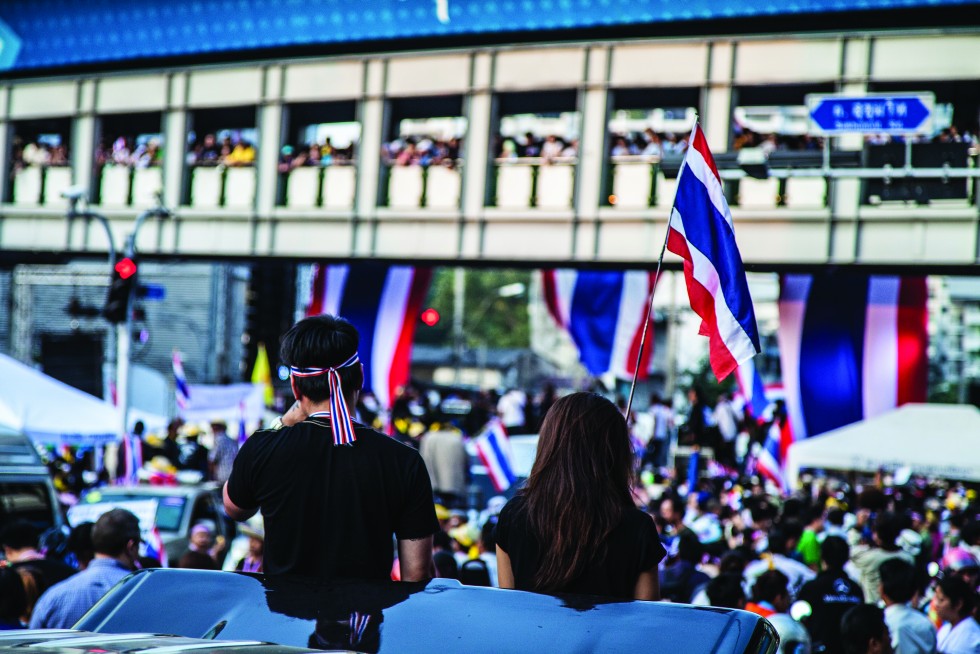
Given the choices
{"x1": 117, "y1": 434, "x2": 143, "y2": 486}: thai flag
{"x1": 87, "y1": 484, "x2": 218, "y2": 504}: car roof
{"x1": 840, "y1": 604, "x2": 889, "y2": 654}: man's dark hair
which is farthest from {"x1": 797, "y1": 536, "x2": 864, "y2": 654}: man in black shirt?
{"x1": 117, "y1": 434, "x2": 143, "y2": 486}: thai flag

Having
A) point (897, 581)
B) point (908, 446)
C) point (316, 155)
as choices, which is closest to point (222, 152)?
point (316, 155)

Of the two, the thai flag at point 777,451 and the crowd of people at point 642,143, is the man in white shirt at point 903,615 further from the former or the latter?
the crowd of people at point 642,143

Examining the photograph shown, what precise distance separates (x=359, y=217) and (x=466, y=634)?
22.1 m

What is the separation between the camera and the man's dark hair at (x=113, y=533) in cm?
641

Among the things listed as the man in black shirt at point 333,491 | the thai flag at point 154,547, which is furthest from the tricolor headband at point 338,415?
the thai flag at point 154,547

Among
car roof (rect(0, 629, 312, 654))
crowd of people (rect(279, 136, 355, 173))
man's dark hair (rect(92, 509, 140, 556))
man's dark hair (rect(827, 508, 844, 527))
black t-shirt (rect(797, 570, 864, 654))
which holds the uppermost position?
crowd of people (rect(279, 136, 355, 173))

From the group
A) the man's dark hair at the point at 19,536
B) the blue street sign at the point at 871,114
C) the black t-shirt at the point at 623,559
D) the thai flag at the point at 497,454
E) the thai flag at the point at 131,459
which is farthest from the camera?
the thai flag at the point at 131,459

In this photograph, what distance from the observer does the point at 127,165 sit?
27.2 metres

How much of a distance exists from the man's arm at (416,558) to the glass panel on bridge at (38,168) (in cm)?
2553

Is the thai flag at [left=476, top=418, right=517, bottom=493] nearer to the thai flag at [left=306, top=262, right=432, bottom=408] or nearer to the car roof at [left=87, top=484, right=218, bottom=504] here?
the car roof at [left=87, top=484, right=218, bottom=504]

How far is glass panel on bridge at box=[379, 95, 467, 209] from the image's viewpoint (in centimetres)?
2405

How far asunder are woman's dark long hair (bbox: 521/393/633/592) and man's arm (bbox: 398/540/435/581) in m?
0.48

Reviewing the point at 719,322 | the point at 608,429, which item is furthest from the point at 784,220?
the point at 608,429

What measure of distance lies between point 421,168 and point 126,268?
6.74 m
